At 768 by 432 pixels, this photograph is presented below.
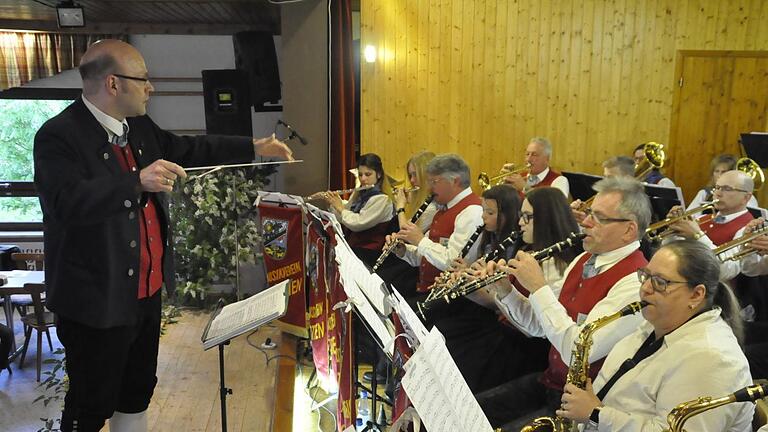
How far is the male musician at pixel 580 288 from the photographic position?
2332 millimetres

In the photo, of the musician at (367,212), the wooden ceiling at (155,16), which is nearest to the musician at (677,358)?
the musician at (367,212)

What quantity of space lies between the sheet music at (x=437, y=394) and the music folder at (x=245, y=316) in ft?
3.12

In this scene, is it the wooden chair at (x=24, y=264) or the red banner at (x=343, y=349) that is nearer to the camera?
the red banner at (x=343, y=349)

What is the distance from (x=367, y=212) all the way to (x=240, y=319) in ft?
9.05

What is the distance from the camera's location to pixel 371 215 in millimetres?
4914

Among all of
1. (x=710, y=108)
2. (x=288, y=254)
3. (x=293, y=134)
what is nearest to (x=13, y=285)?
(x=288, y=254)

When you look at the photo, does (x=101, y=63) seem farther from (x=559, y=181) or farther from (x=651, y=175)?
(x=651, y=175)

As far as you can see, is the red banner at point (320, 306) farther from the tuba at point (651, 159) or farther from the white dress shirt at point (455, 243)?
the tuba at point (651, 159)

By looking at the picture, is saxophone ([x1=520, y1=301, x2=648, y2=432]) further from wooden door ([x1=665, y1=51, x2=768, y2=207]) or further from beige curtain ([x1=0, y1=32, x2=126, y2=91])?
beige curtain ([x1=0, y1=32, x2=126, y2=91])

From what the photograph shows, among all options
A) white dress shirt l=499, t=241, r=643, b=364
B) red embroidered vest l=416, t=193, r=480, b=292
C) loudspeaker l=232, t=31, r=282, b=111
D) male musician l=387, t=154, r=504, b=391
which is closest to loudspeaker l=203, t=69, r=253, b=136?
loudspeaker l=232, t=31, r=282, b=111

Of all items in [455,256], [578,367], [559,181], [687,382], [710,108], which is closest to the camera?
[687,382]

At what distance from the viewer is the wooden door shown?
23.9 ft

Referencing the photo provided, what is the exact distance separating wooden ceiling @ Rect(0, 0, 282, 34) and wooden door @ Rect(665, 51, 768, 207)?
500cm

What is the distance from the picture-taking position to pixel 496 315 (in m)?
3.47
